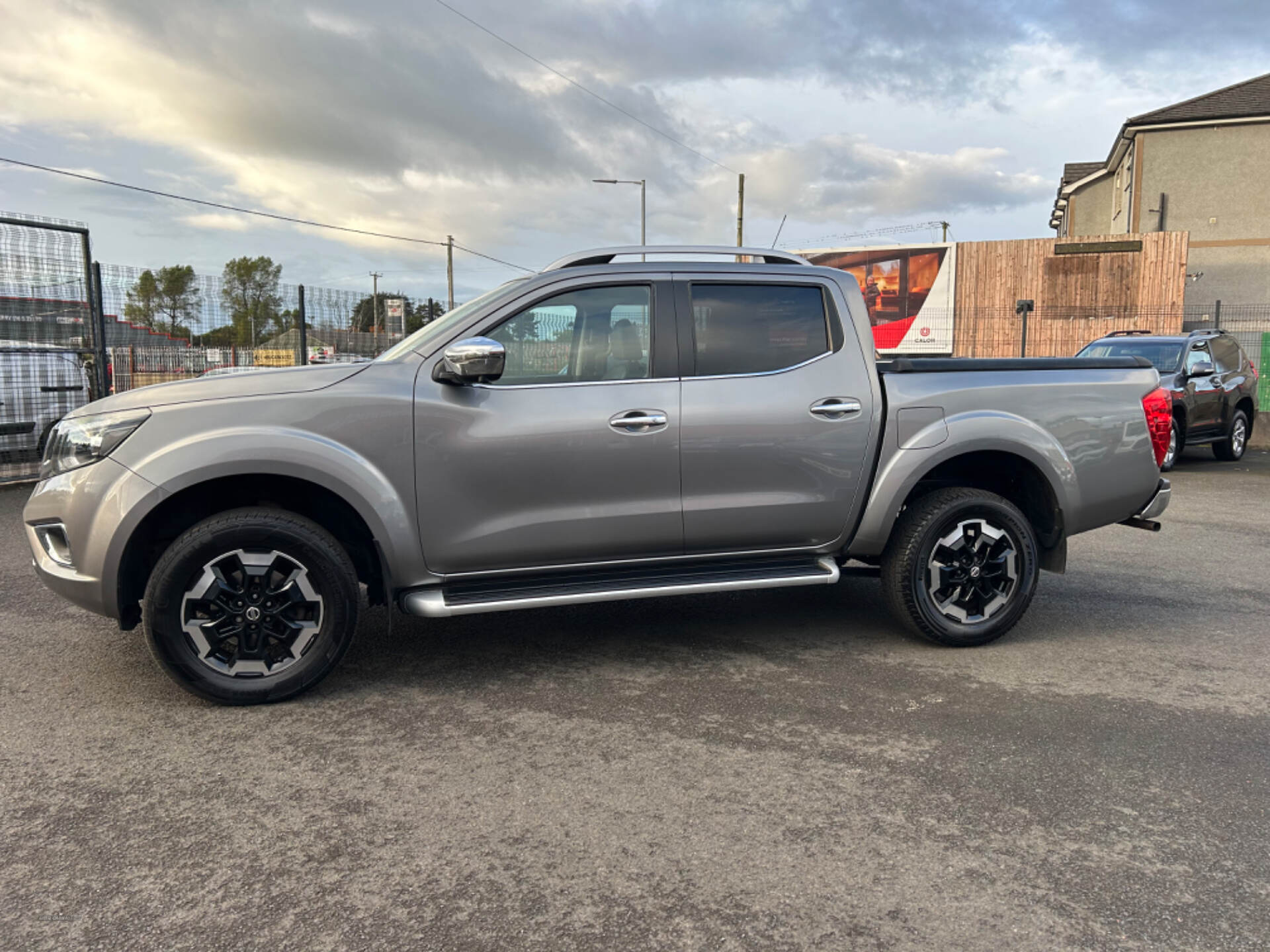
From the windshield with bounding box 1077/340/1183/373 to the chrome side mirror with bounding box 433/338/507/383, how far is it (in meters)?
10.2

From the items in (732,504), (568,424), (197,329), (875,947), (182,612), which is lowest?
(875,947)

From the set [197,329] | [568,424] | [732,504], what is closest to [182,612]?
[568,424]

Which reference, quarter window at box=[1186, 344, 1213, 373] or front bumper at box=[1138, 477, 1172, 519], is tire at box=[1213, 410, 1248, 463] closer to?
quarter window at box=[1186, 344, 1213, 373]

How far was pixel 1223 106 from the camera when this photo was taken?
30000 mm

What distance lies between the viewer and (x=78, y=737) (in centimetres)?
359

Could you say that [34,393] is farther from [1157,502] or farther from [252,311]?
[1157,502]

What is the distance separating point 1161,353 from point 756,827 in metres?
11.8

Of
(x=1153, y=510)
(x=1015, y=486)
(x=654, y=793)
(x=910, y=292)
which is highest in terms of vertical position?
(x=910, y=292)

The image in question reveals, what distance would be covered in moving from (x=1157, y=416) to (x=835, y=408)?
1.87m

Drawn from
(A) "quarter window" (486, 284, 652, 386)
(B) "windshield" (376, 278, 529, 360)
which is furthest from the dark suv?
(B) "windshield" (376, 278, 529, 360)

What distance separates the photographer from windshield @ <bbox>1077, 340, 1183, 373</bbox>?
472 inches

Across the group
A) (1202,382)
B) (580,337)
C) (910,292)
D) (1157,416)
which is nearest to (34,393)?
(580,337)

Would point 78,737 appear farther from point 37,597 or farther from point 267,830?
point 37,597

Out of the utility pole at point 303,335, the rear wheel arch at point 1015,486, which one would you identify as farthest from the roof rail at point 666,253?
the utility pole at point 303,335
